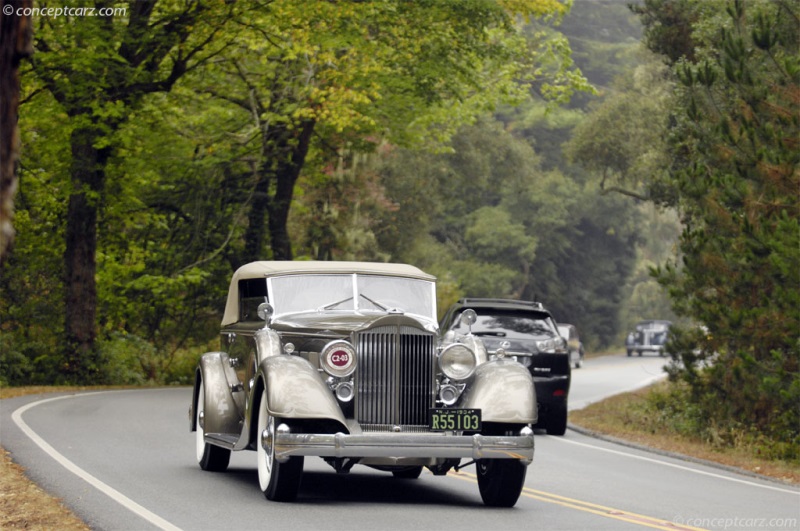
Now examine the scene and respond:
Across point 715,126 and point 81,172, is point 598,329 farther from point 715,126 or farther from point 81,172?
point 715,126

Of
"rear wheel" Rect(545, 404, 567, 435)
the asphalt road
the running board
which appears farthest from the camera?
"rear wheel" Rect(545, 404, 567, 435)

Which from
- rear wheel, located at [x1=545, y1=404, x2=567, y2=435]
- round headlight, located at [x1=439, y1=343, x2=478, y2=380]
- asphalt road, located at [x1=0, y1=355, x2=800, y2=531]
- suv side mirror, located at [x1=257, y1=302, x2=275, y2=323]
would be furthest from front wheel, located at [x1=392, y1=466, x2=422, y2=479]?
rear wheel, located at [x1=545, y1=404, x2=567, y2=435]

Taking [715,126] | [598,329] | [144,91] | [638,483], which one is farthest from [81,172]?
[598,329]

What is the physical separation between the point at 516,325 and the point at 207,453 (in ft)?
26.3

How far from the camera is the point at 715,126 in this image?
776 inches

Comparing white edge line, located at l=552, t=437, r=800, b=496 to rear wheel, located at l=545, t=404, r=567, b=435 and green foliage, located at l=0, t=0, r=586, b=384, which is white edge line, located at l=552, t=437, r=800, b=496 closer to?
rear wheel, located at l=545, t=404, r=567, b=435

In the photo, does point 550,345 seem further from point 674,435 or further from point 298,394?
point 298,394

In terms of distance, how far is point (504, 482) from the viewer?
1139 centimetres

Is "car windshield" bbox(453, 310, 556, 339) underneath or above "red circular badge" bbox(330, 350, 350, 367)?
underneath

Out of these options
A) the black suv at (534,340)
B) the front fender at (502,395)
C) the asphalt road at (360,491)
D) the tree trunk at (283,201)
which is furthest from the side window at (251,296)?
the tree trunk at (283,201)

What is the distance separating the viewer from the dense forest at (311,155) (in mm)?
19281

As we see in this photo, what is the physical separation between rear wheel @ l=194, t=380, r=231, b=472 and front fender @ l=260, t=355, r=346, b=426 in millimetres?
2432

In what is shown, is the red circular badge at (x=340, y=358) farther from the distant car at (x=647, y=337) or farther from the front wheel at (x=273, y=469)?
the distant car at (x=647, y=337)

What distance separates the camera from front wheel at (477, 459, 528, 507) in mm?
A: 11367
